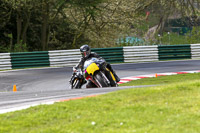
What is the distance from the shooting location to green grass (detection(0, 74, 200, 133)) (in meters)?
5.72

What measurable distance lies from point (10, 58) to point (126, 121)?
16.1m

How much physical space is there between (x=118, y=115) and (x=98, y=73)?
509cm

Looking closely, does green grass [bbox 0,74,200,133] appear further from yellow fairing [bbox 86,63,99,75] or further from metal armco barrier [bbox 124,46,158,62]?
metal armco barrier [bbox 124,46,158,62]

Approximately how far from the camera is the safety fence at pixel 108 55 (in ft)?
70.3

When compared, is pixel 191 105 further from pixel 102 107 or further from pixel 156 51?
pixel 156 51

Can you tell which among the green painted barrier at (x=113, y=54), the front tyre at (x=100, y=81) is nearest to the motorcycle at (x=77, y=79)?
the front tyre at (x=100, y=81)

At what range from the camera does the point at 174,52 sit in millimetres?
23672

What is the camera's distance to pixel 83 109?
6879mm

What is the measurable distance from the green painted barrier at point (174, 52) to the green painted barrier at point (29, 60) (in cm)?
647

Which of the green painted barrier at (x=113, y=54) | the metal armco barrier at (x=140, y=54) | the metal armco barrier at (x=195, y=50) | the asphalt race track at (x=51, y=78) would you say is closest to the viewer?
the asphalt race track at (x=51, y=78)

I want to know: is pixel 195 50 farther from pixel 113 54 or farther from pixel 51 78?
pixel 51 78

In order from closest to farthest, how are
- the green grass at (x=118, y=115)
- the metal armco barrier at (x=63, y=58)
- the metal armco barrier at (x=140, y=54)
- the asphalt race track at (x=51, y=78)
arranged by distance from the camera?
the green grass at (x=118, y=115) → the asphalt race track at (x=51, y=78) → the metal armco barrier at (x=63, y=58) → the metal armco barrier at (x=140, y=54)

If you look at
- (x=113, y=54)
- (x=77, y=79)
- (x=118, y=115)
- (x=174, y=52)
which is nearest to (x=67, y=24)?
(x=113, y=54)

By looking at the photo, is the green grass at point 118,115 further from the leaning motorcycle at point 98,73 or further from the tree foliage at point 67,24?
the tree foliage at point 67,24
